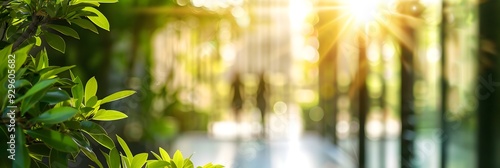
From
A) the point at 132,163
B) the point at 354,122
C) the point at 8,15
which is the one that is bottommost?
the point at 354,122

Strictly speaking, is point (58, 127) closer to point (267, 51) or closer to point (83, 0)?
point (83, 0)

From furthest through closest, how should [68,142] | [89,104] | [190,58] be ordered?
[190,58], [89,104], [68,142]

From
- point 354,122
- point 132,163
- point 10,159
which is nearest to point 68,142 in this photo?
point 10,159

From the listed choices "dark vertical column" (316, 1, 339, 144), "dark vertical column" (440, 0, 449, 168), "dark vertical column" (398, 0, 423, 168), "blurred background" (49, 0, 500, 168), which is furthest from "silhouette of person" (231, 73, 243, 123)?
"dark vertical column" (440, 0, 449, 168)

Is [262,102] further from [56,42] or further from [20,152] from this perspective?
[20,152]

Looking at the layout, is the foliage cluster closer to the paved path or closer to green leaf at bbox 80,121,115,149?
green leaf at bbox 80,121,115,149

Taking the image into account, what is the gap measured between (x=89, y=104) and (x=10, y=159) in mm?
138

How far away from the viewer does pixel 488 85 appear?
2.49 metres

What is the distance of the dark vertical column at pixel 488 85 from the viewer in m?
2.46

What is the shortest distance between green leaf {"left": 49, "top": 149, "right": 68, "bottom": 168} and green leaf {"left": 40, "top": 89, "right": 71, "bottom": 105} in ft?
0.26

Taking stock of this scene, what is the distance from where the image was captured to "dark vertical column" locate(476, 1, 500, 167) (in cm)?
246

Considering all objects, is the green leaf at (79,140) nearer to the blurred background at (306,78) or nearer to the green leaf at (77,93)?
Result: the green leaf at (77,93)

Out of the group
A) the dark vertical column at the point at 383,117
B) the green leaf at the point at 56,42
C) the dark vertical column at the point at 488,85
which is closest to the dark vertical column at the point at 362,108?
the dark vertical column at the point at 383,117

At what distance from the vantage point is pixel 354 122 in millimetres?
5949
